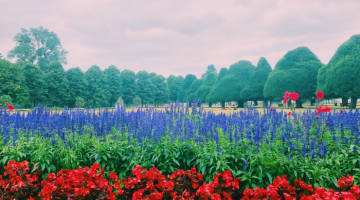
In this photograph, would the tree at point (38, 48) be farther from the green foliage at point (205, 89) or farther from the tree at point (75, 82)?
the green foliage at point (205, 89)

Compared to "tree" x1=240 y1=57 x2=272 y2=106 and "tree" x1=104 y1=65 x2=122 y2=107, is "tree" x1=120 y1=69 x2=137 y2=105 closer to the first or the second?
"tree" x1=104 y1=65 x2=122 y2=107

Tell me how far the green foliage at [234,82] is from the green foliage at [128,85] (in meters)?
21.8

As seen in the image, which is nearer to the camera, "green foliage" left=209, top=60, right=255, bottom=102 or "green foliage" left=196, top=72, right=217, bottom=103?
"green foliage" left=209, top=60, right=255, bottom=102

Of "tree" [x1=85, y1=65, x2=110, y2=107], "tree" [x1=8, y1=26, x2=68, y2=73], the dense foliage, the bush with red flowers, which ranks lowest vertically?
the bush with red flowers

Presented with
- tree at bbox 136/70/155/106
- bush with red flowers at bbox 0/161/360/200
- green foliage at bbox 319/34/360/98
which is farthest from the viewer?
tree at bbox 136/70/155/106

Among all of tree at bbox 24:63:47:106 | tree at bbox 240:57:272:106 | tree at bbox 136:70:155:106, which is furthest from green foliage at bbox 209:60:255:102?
tree at bbox 24:63:47:106

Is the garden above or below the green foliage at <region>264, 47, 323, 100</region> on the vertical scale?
below

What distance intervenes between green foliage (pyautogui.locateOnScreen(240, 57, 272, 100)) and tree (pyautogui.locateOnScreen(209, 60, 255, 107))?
219 cm

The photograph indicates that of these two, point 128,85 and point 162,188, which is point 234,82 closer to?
point 128,85

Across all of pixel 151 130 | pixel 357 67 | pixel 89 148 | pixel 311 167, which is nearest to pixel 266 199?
pixel 311 167

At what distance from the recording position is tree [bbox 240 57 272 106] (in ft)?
121

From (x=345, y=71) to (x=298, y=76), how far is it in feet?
22.7

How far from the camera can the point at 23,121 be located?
527 centimetres

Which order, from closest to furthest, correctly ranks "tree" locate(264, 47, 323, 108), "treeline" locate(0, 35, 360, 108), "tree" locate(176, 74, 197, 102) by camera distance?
"treeline" locate(0, 35, 360, 108)
"tree" locate(264, 47, 323, 108)
"tree" locate(176, 74, 197, 102)
